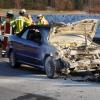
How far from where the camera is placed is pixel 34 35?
1653 cm

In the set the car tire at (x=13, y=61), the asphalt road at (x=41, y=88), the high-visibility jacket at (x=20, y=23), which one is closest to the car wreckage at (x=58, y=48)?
the car tire at (x=13, y=61)

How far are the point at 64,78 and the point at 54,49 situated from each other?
0.89m

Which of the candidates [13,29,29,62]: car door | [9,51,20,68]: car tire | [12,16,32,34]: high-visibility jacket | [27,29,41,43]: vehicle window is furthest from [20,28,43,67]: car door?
[12,16,32,34]: high-visibility jacket

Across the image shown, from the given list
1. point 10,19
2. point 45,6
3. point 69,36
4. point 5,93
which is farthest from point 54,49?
point 45,6

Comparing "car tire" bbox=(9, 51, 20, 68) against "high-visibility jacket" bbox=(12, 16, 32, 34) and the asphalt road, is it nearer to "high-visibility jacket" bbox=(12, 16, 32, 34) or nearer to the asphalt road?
the asphalt road

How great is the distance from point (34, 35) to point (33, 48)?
0.62m

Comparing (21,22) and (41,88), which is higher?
(21,22)

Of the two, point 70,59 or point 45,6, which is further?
point 45,6

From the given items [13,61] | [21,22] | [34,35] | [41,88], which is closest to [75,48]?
[34,35]

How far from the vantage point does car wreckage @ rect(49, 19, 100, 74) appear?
1480 centimetres

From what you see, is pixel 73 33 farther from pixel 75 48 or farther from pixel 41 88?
pixel 41 88

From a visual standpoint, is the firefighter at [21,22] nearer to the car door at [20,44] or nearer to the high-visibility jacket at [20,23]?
the high-visibility jacket at [20,23]

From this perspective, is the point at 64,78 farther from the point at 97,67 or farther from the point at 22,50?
the point at 22,50

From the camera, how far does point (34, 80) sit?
14.6 m
